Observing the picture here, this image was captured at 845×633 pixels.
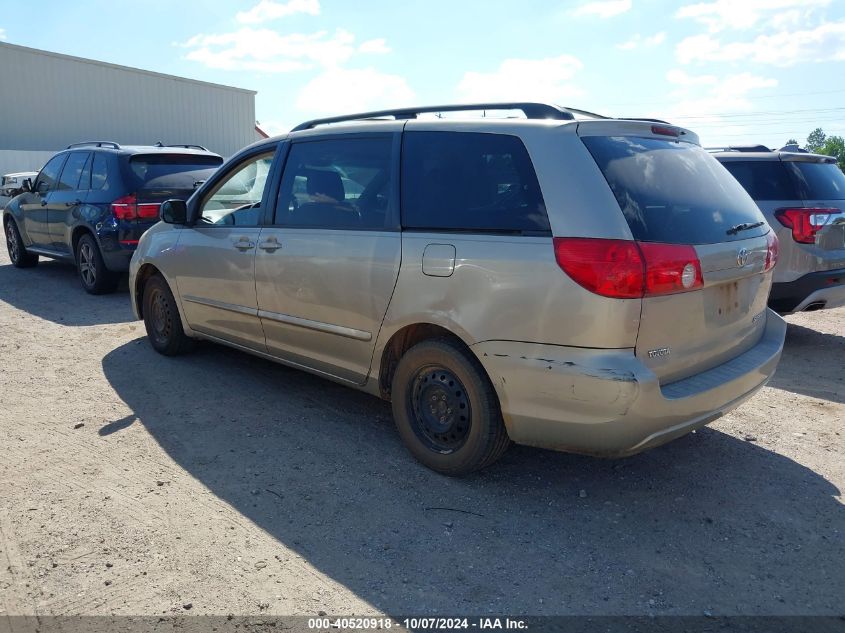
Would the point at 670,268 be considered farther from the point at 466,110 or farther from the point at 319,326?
the point at 319,326

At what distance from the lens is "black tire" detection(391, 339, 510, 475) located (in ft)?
11.4

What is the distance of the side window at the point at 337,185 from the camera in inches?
158

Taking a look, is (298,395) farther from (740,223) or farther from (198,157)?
(198,157)

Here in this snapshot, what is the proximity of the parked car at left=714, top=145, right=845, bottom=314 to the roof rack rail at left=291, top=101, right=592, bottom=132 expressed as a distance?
130 inches

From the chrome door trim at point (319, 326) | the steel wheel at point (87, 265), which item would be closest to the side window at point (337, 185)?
the chrome door trim at point (319, 326)

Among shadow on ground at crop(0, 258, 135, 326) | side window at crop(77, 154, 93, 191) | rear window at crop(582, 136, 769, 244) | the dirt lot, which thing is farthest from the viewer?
side window at crop(77, 154, 93, 191)

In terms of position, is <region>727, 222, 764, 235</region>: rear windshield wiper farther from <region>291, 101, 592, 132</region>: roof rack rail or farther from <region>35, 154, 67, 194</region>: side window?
<region>35, 154, 67, 194</region>: side window

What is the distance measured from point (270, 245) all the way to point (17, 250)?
26.4 feet

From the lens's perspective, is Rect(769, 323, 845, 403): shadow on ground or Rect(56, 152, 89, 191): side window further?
Rect(56, 152, 89, 191): side window

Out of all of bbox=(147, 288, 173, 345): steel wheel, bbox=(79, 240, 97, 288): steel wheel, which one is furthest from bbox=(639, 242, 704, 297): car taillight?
bbox=(79, 240, 97, 288): steel wheel

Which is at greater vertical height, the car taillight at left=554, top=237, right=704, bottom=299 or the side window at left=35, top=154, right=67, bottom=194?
the side window at left=35, top=154, right=67, bottom=194

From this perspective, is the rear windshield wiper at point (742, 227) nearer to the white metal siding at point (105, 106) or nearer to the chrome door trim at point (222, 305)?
the chrome door trim at point (222, 305)

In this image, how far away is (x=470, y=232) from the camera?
3.48 meters

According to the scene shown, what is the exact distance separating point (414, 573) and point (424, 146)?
7.33 feet
